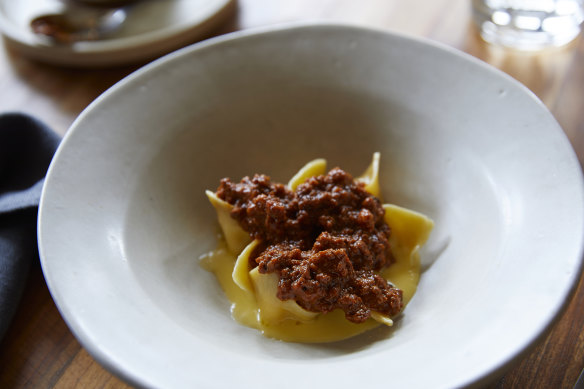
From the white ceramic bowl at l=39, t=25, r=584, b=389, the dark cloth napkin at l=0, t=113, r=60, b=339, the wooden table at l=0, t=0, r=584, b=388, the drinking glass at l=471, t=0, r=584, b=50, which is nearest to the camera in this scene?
the white ceramic bowl at l=39, t=25, r=584, b=389

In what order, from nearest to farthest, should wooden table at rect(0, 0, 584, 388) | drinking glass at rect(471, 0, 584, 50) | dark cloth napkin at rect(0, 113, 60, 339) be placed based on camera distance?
wooden table at rect(0, 0, 584, 388) < dark cloth napkin at rect(0, 113, 60, 339) < drinking glass at rect(471, 0, 584, 50)

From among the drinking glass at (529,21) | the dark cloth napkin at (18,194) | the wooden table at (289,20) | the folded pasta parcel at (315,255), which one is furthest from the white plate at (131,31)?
the drinking glass at (529,21)

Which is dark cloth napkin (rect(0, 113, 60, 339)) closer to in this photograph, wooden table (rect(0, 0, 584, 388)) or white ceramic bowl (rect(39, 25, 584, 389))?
wooden table (rect(0, 0, 584, 388))

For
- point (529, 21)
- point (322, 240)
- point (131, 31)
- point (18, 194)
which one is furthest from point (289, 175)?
point (529, 21)

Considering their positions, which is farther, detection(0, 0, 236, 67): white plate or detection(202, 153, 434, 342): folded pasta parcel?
detection(0, 0, 236, 67): white plate

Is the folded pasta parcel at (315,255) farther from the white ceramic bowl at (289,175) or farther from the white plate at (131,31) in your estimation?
the white plate at (131,31)

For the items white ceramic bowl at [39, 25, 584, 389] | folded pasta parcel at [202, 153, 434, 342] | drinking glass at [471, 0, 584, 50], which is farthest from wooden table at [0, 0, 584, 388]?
folded pasta parcel at [202, 153, 434, 342]
